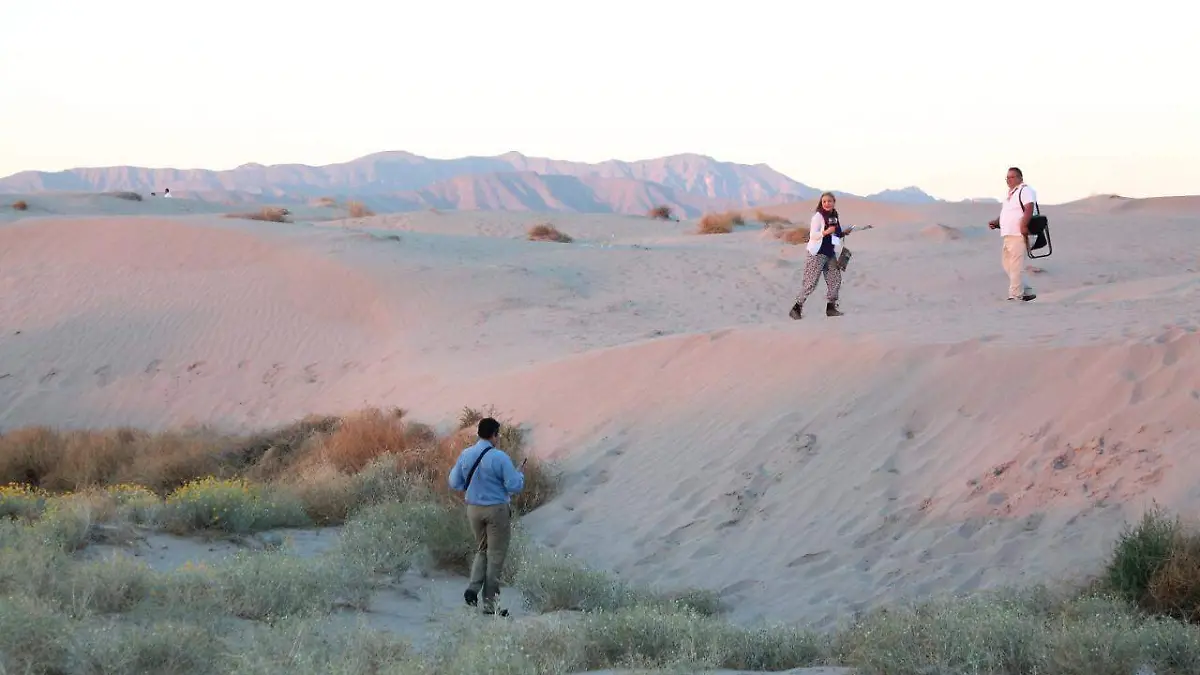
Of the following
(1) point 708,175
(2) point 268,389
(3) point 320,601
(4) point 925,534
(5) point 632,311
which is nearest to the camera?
(3) point 320,601

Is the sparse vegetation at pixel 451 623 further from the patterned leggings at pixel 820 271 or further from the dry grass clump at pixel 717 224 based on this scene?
the dry grass clump at pixel 717 224

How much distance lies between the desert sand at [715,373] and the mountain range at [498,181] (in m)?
88.5

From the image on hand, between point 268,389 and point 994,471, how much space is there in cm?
1242

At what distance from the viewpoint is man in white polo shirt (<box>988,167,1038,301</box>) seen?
12461mm

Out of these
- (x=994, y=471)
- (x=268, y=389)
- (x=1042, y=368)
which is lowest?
(x=268, y=389)

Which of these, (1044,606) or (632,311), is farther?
(632,311)

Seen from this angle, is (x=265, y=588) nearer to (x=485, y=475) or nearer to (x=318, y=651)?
(x=318, y=651)

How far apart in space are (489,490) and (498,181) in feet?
369

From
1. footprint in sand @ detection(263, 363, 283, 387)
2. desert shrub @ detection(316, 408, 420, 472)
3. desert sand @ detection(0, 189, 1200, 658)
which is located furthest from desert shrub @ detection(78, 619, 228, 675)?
footprint in sand @ detection(263, 363, 283, 387)

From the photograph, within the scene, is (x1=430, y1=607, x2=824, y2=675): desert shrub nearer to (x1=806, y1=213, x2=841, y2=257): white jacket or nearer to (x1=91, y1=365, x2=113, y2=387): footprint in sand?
(x1=806, y1=213, x2=841, y2=257): white jacket

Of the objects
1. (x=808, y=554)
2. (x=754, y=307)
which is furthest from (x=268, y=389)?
(x=808, y=554)

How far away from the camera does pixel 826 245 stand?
13.2 m

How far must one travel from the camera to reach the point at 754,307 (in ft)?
68.0

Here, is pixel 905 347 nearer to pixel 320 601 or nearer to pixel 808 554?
pixel 808 554
